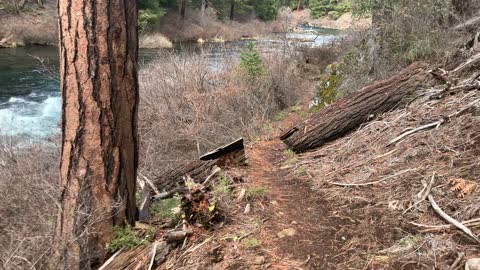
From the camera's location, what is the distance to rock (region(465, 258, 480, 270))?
7.68ft

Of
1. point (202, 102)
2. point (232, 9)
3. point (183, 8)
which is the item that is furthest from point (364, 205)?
point (232, 9)

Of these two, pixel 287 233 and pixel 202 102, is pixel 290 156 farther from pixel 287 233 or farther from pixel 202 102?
pixel 202 102

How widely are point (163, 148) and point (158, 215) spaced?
18.0ft

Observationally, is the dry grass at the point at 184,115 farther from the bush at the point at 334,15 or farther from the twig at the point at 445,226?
the bush at the point at 334,15

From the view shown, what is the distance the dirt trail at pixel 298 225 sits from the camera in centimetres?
292

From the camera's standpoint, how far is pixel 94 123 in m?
2.93

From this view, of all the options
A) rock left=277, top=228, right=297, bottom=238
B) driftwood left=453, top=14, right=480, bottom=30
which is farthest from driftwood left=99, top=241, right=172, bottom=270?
driftwood left=453, top=14, right=480, bottom=30

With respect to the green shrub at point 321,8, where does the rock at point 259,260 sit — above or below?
below

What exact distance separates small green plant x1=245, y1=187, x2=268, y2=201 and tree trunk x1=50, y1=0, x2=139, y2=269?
1.25 metres

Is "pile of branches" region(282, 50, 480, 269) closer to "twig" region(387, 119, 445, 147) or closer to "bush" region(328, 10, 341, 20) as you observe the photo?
"twig" region(387, 119, 445, 147)

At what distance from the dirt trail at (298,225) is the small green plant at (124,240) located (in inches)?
37.0

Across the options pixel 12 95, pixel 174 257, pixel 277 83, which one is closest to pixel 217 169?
pixel 174 257

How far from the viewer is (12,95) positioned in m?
13.9

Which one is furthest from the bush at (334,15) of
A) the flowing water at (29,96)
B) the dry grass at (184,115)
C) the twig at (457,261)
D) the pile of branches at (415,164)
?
the twig at (457,261)
